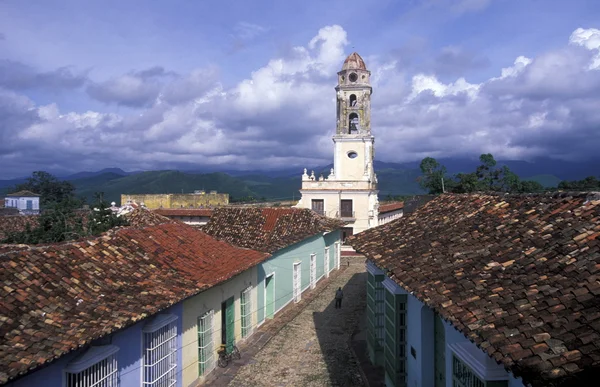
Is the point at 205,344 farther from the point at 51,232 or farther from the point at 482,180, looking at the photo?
the point at 482,180

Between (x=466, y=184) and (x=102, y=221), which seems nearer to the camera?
(x=102, y=221)

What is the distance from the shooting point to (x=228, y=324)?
11.4 meters

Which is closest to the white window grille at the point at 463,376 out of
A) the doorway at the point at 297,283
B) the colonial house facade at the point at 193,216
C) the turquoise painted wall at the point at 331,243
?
the doorway at the point at 297,283

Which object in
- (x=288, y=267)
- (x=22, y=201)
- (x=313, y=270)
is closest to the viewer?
(x=288, y=267)

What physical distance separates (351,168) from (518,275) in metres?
30.3

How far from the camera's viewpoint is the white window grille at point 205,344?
9.74 meters

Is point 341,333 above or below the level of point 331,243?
below

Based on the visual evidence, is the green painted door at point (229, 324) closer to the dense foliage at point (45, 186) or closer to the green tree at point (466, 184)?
the green tree at point (466, 184)

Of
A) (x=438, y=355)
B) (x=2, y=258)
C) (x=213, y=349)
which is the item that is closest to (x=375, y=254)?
(x=438, y=355)

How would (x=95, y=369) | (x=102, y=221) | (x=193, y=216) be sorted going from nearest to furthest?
(x=95, y=369)
(x=102, y=221)
(x=193, y=216)

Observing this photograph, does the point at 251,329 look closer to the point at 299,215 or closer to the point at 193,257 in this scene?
the point at 193,257

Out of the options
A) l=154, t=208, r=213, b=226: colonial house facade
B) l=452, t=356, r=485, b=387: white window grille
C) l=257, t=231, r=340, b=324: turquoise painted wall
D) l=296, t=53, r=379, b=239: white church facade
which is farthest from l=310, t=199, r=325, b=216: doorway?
l=452, t=356, r=485, b=387: white window grille

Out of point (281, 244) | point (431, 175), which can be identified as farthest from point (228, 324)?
point (431, 175)

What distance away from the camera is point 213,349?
10.5m
